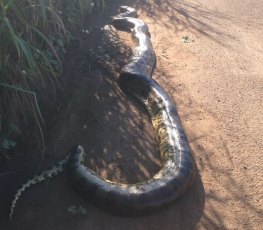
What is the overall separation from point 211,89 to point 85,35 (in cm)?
281

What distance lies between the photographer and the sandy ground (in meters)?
4.52

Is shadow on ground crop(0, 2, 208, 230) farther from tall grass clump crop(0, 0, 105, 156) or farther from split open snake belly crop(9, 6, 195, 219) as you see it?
tall grass clump crop(0, 0, 105, 156)

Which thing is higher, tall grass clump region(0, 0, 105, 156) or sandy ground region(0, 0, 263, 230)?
tall grass clump region(0, 0, 105, 156)

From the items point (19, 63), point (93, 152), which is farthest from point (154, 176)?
point (19, 63)

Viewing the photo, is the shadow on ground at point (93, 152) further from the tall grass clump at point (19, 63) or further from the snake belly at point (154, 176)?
the tall grass clump at point (19, 63)

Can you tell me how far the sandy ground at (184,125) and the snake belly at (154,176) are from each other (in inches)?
4.7

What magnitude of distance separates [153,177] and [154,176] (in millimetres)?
25

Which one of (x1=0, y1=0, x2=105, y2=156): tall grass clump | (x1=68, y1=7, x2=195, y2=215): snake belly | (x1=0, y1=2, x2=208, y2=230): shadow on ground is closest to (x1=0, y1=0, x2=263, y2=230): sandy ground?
(x1=0, y1=2, x2=208, y2=230): shadow on ground

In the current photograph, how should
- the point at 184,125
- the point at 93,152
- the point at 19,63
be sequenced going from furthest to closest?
the point at 184,125, the point at 93,152, the point at 19,63

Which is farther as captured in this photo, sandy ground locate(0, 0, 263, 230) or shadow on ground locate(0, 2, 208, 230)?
sandy ground locate(0, 0, 263, 230)

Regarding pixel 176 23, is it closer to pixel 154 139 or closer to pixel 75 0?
pixel 75 0

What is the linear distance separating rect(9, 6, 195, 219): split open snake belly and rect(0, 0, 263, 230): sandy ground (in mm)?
112

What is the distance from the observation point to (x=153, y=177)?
4961 millimetres

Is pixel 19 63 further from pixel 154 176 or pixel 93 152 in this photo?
pixel 154 176
